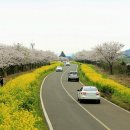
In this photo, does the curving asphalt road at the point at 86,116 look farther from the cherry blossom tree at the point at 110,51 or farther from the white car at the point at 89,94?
the cherry blossom tree at the point at 110,51

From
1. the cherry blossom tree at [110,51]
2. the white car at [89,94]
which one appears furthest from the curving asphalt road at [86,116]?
the cherry blossom tree at [110,51]

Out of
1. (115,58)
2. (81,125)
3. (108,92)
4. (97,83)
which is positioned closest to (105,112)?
(81,125)

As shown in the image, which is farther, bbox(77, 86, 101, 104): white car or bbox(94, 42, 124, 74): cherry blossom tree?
bbox(94, 42, 124, 74): cherry blossom tree

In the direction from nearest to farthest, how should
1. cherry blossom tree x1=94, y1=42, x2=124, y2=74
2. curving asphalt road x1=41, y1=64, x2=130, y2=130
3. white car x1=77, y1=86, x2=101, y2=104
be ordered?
1. curving asphalt road x1=41, y1=64, x2=130, y2=130
2. white car x1=77, y1=86, x2=101, y2=104
3. cherry blossom tree x1=94, y1=42, x2=124, y2=74

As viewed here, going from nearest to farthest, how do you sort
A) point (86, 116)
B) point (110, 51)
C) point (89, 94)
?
point (86, 116) → point (89, 94) → point (110, 51)

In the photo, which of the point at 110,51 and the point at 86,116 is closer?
the point at 86,116

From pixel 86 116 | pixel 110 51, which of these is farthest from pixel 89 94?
pixel 110 51

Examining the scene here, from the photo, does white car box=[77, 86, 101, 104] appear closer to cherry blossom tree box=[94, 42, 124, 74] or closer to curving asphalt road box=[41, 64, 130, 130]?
curving asphalt road box=[41, 64, 130, 130]

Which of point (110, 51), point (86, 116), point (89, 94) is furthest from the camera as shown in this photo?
point (110, 51)

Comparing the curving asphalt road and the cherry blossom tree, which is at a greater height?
the cherry blossom tree

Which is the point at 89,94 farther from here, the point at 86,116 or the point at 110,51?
the point at 110,51

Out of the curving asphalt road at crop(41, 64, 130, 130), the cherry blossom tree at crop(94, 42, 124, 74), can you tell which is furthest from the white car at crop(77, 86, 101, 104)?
the cherry blossom tree at crop(94, 42, 124, 74)

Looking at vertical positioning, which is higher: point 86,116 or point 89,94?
point 89,94

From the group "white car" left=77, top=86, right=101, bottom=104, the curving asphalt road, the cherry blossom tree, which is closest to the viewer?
the curving asphalt road
